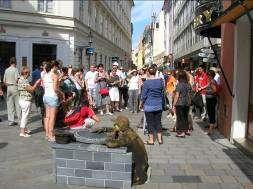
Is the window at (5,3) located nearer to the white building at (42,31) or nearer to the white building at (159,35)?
the white building at (42,31)

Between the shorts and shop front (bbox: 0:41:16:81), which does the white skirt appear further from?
shop front (bbox: 0:41:16:81)

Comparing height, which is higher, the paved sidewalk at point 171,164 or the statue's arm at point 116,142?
the statue's arm at point 116,142

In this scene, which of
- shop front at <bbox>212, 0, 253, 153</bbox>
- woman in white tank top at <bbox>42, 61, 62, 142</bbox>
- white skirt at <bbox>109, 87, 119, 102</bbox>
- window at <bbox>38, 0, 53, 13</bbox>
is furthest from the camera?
window at <bbox>38, 0, 53, 13</bbox>

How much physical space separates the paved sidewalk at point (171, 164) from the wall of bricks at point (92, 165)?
0.20 meters

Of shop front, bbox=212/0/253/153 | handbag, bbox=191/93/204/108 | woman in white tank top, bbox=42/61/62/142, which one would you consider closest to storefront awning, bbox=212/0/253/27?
shop front, bbox=212/0/253/153

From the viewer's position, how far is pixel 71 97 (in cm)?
1346

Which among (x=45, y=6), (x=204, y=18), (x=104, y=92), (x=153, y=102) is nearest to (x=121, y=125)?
(x=153, y=102)

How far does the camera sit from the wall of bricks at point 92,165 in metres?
7.07

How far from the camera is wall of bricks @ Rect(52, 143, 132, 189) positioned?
7.07 metres

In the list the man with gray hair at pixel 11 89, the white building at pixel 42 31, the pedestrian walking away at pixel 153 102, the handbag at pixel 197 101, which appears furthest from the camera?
the white building at pixel 42 31

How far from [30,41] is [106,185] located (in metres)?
22.7

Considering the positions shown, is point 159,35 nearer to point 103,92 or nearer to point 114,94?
point 114,94

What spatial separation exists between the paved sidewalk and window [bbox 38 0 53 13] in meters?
18.6

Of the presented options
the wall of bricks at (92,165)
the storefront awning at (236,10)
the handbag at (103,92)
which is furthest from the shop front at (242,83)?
the handbag at (103,92)
